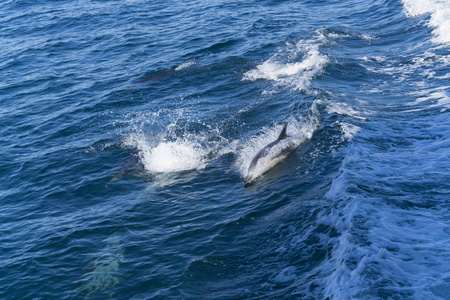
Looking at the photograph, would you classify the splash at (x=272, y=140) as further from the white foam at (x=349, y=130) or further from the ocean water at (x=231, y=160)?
the white foam at (x=349, y=130)

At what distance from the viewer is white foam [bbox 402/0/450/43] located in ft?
67.6

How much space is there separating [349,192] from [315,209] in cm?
87

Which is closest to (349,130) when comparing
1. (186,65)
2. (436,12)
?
(186,65)

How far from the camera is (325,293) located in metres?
8.03

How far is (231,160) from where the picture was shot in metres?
14.2

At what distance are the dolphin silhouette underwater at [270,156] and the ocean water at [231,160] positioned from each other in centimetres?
35

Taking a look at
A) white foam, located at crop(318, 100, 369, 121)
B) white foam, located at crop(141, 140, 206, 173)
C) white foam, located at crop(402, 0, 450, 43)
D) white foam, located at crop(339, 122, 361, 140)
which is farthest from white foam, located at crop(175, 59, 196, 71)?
white foam, located at crop(402, 0, 450, 43)

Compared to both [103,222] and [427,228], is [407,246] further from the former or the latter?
[103,222]

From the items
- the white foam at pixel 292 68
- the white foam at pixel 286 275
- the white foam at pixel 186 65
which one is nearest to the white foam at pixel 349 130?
the white foam at pixel 292 68

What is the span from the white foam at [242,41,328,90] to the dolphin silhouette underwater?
4572 mm

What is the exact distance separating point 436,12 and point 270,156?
49.3 ft

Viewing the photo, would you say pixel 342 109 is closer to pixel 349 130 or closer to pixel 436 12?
pixel 349 130

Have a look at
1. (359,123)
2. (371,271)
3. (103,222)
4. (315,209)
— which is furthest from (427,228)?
(103,222)

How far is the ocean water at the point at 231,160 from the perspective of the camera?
30.3 feet
